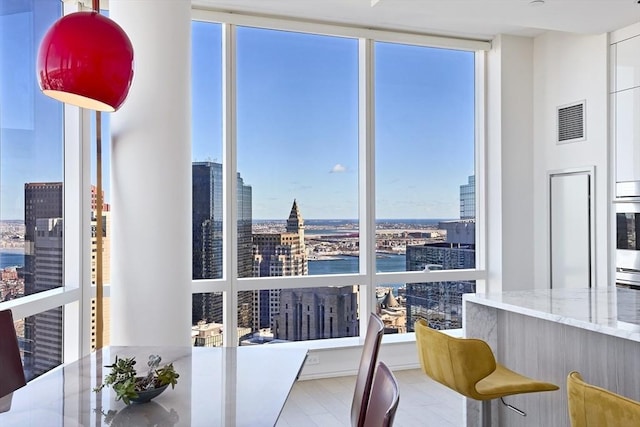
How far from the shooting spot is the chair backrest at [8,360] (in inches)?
85.2

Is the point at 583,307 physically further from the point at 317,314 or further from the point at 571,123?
the point at 571,123

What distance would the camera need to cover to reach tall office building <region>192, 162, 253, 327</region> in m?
4.55

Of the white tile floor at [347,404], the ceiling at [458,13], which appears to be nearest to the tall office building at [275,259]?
the white tile floor at [347,404]

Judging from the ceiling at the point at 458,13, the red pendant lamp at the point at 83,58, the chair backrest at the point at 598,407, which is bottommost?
the chair backrest at the point at 598,407

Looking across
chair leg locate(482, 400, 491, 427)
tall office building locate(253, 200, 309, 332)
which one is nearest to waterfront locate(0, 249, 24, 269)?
tall office building locate(253, 200, 309, 332)

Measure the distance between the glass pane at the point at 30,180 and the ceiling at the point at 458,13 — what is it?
152 cm

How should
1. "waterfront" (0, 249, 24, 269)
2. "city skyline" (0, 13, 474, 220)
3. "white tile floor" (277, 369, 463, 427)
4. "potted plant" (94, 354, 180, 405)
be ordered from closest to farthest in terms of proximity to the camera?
1. "potted plant" (94, 354, 180, 405)
2. "waterfront" (0, 249, 24, 269)
3. "white tile floor" (277, 369, 463, 427)
4. "city skyline" (0, 13, 474, 220)

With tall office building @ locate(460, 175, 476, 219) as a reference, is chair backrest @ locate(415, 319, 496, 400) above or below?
below

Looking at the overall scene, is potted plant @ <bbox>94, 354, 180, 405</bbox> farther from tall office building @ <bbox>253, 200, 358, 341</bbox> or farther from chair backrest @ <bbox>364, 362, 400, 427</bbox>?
tall office building @ <bbox>253, 200, 358, 341</bbox>

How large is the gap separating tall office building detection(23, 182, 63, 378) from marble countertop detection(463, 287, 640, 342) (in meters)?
2.63

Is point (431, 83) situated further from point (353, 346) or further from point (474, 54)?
point (353, 346)

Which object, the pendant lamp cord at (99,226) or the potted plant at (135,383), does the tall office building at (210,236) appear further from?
the potted plant at (135,383)

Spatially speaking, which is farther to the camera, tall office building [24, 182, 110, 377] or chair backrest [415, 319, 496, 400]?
tall office building [24, 182, 110, 377]

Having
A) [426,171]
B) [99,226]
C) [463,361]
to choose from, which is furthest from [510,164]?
[99,226]
